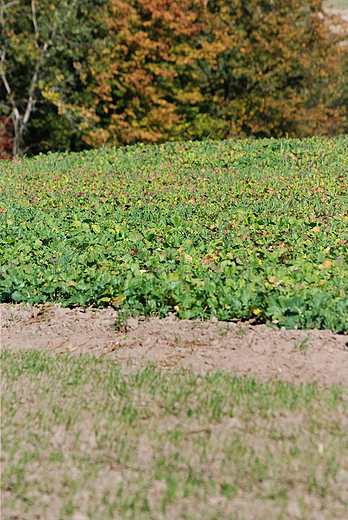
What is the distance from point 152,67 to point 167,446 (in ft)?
→ 55.1

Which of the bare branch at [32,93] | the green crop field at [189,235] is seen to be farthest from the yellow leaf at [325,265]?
the bare branch at [32,93]

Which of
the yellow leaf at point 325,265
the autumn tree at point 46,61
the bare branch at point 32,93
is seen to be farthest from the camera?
the bare branch at point 32,93

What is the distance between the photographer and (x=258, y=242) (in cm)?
600

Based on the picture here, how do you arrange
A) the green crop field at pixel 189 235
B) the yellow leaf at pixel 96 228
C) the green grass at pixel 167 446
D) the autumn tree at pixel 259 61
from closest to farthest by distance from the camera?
the green grass at pixel 167 446, the green crop field at pixel 189 235, the yellow leaf at pixel 96 228, the autumn tree at pixel 259 61

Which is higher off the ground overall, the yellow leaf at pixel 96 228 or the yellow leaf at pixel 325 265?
the yellow leaf at pixel 325 265

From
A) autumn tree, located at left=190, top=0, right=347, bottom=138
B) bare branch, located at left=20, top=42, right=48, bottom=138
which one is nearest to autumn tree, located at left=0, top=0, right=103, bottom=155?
bare branch, located at left=20, top=42, right=48, bottom=138

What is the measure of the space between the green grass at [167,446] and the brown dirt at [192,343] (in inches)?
7.9

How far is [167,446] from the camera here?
9.82 ft

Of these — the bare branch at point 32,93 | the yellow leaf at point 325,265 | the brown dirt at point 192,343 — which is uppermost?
the bare branch at point 32,93

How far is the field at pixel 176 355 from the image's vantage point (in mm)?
2703

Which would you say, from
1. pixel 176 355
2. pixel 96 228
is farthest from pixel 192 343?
pixel 96 228

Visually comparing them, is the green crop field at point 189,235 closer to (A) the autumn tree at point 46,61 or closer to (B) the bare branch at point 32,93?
(A) the autumn tree at point 46,61

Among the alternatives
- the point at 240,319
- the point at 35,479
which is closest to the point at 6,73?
the point at 240,319

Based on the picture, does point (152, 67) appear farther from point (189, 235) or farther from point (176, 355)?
point (176, 355)
